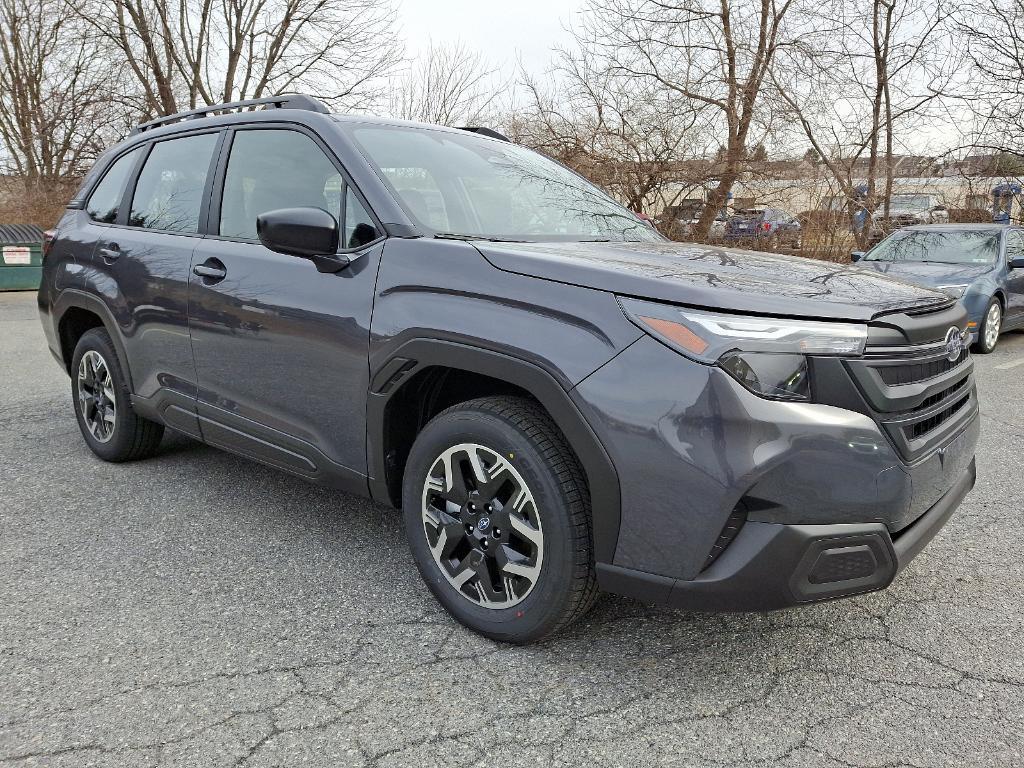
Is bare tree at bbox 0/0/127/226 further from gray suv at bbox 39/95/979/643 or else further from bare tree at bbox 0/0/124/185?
gray suv at bbox 39/95/979/643

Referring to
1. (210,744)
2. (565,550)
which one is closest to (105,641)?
(210,744)

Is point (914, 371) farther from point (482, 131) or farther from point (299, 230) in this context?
point (482, 131)

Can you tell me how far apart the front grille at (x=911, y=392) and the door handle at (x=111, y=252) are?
11.5ft

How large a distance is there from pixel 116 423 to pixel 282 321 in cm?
182

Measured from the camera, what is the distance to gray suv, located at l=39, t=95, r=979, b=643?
2043mm

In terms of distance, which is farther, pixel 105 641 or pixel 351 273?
pixel 351 273

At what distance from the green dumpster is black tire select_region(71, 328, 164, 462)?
1204 centimetres

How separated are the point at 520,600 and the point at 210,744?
93 cm

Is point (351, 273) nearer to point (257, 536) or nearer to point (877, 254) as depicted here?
point (257, 536)

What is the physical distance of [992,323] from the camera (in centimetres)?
938

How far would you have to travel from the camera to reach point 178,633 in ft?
8.52

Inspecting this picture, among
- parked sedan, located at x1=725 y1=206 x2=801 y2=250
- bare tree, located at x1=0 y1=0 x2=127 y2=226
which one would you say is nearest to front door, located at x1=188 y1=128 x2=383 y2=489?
parked sedan, located at x1=725 y1=206 x2=801 y2=250

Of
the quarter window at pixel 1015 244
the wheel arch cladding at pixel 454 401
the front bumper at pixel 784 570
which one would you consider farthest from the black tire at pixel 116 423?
the quarter window at pixel 1015 244

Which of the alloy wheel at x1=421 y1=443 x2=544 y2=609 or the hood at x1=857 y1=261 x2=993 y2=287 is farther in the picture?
the hood at x1=857 y1=261 x2=993 y2=287
